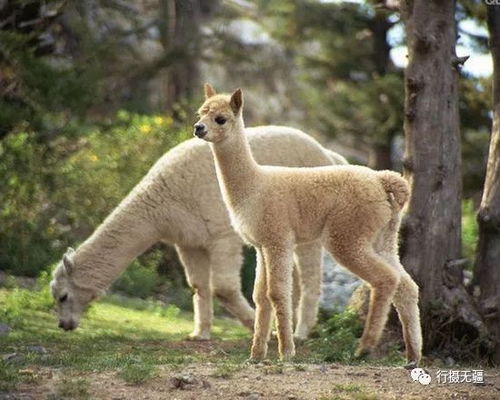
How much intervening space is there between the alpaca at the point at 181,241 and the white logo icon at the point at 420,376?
3.27 meters

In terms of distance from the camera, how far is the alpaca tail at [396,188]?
7.68 metres

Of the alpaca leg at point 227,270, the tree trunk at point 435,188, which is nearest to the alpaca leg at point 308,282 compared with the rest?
the alpaca leg at point 227,270

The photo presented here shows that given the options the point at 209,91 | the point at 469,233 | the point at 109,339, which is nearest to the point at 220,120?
the point at 209,91

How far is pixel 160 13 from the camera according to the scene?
22.1 m

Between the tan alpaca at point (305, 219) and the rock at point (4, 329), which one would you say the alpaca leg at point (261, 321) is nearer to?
the tan alpaca at point (305, 219)

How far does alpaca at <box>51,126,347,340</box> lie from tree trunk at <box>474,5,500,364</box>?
1.74 meters

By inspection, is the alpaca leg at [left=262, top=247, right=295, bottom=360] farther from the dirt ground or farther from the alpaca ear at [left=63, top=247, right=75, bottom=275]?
the alpaca ear at [left=63, top=247, right=75, bottom=275]

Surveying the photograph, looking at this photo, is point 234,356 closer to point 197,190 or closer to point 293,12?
point 197,190

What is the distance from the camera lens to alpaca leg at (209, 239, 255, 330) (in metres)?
10.3

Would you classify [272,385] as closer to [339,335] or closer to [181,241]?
[339,335]

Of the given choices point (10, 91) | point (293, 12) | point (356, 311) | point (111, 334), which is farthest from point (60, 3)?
point (356, 311)

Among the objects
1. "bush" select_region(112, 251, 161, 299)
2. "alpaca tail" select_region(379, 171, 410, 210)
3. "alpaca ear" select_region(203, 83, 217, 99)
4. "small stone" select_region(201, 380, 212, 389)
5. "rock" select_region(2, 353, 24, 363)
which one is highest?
"alpaca ear" select_region(203, 83, 217, 99)

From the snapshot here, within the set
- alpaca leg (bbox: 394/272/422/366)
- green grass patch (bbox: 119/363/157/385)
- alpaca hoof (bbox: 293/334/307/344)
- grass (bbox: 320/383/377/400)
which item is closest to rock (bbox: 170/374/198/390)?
green grass patch (bbox: 119/363/157/385)

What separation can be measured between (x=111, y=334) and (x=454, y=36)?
181 inches
